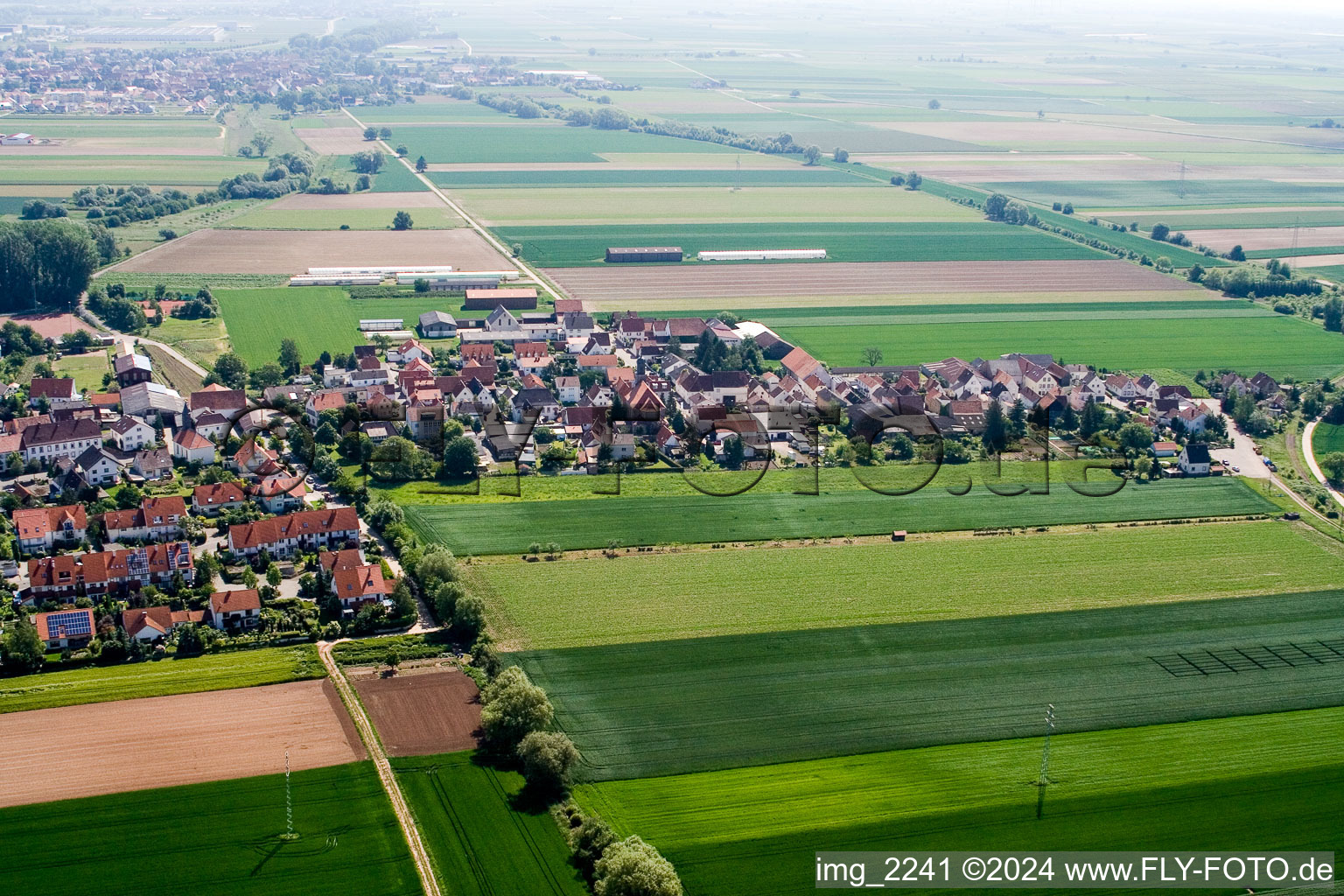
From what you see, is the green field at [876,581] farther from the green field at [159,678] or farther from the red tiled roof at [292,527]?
the green field at [159,678]

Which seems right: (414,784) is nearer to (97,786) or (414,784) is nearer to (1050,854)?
(97,786)

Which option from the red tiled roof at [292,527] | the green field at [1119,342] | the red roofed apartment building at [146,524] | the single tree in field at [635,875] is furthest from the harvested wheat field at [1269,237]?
the single tree in field at [635,875]

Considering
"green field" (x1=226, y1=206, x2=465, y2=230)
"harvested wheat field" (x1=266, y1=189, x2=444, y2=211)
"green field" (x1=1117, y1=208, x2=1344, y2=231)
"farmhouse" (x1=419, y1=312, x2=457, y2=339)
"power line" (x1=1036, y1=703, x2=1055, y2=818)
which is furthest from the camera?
"green field" (x1=1117, y1=208, x2=1344, y2=231)

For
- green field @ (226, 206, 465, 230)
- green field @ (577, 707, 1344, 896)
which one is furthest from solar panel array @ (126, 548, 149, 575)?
green field @ (226, 206, 465, 230)

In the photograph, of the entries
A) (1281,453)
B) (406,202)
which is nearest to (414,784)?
(1281,453)

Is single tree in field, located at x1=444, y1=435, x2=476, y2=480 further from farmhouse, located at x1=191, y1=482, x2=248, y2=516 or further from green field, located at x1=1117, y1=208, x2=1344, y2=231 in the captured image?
green field, located at x1=1117, y1=208, x2=1344, y2=231

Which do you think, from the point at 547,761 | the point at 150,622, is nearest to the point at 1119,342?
the point at 547,761
